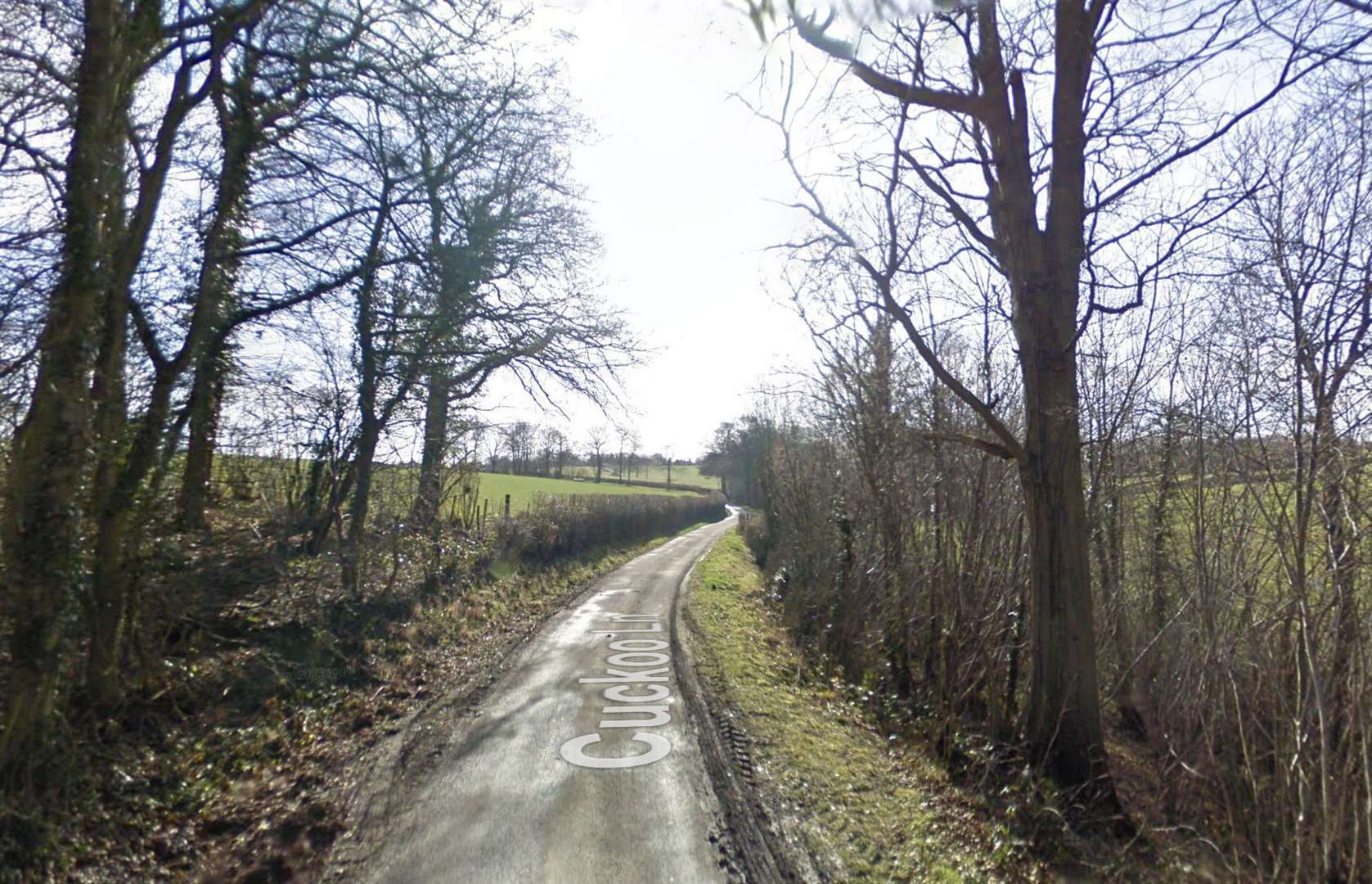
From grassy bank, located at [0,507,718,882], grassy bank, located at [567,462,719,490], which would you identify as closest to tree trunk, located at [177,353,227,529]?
grassy bank, located at [0,507,718,882]

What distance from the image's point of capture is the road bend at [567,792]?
423 centimetres

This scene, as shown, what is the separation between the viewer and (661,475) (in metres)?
92.6

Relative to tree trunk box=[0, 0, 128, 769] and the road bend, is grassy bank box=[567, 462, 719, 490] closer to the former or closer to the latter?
the road bend

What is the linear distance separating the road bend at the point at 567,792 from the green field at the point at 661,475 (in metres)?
58.5

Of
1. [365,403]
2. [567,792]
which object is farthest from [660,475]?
[567,792]

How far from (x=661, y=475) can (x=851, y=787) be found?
285 feet

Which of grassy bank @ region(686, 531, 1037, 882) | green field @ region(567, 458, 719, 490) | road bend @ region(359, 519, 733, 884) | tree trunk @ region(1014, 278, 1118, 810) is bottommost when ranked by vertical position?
grassy bank @ region(686, 531, 1037, 882)

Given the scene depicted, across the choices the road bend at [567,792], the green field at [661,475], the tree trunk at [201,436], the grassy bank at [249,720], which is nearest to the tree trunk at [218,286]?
the tree trunk at [201,436]

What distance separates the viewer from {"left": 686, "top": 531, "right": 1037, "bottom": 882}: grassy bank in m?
4.71

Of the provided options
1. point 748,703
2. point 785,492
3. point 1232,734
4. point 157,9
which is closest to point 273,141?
point 157,9

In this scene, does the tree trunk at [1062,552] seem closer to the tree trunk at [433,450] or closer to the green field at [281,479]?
the green field at [281,479]

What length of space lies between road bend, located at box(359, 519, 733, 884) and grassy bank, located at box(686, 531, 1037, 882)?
723 mm

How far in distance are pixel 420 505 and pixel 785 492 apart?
10.7 meters

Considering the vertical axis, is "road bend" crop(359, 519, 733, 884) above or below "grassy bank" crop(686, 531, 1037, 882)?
above
